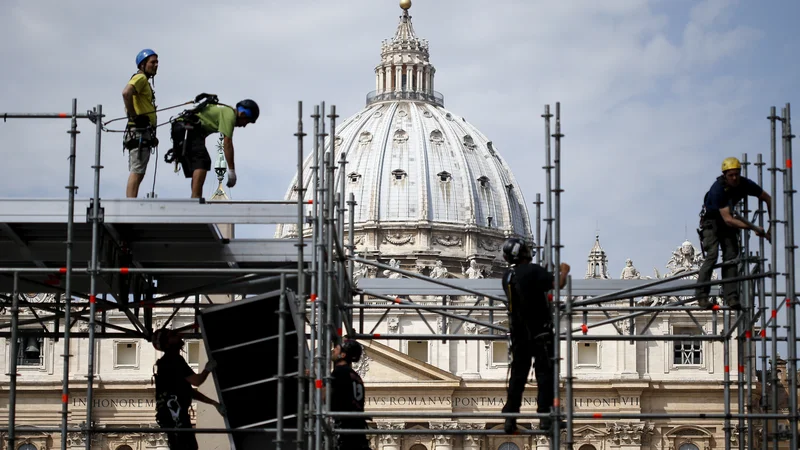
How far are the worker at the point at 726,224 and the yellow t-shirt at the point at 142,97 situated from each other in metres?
5.58

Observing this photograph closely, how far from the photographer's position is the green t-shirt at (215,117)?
18031mm

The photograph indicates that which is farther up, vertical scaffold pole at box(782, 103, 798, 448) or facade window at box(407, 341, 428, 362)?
facade window at box(407, 341, 428, 362)

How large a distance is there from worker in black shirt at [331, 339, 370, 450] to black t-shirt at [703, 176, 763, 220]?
401 centimetres

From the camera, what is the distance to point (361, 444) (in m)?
16.8

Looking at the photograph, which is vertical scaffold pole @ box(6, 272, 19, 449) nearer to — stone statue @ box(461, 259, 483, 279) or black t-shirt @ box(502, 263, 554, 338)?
black t-shirt @ box(502, 263, 554, 338)

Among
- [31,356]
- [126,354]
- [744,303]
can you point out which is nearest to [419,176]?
[126,354]

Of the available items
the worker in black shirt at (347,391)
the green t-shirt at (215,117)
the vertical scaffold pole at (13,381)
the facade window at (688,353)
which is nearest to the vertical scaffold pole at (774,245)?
the worker in black shirt at (347,391)

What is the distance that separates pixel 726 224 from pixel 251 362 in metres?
4.89

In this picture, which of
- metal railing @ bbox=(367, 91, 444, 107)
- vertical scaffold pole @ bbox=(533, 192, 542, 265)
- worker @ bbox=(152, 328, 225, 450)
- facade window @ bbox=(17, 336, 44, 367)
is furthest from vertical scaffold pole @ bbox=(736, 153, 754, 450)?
metal railing @ bbox=(367, 91, 444, 107)

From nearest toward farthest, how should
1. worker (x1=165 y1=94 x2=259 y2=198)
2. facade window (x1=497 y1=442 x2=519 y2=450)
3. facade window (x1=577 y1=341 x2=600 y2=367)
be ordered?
1. worker (x1=165 y1=94 x2=259 y2=198)
2. facade window (x1=577 y1=341 x2=600 y2=367)
3. facade window (x1=497 y1=442 x2=519 y2=450)

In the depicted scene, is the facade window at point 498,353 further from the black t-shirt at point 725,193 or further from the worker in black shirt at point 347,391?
the worker in black shirt at point 347,391

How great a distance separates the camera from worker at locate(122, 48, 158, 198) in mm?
17688

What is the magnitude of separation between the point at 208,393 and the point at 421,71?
101m

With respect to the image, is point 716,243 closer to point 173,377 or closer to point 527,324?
point 527,324
